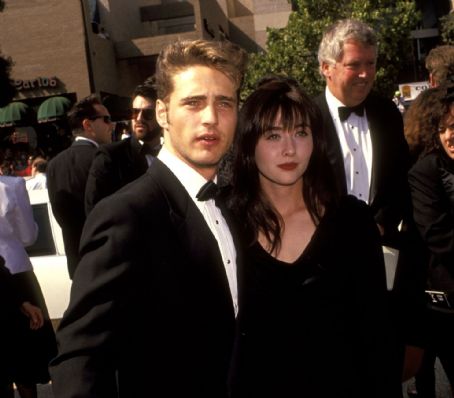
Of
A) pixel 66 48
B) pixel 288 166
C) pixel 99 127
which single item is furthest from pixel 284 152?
pixel 66 48

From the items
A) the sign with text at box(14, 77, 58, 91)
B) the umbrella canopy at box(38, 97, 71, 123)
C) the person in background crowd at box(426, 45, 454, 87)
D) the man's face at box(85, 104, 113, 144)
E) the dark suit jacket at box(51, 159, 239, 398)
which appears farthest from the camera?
the sign with text at box(14, 77, 58, 91)

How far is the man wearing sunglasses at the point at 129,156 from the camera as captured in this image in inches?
163

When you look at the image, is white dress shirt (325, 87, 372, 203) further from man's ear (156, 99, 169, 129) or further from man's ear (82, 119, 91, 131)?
man's ear (82, 119, 91, 131)

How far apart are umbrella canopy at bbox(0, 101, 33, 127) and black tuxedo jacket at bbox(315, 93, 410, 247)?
23.4m

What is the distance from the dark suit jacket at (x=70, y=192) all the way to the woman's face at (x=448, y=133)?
9.79 feet

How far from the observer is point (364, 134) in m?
3.75

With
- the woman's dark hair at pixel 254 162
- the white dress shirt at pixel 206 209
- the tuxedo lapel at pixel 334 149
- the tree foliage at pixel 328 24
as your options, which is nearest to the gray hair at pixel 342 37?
the tuxedo lapel at pixel 334 149

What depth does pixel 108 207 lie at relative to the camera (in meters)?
1.72

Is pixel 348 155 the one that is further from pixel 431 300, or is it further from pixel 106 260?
pixel 106 260

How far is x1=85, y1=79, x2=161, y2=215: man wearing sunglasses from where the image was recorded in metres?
4.15

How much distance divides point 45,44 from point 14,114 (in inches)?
146

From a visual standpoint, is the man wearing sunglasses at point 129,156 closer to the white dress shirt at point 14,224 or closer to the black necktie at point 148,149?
the black necktie at point 148,149

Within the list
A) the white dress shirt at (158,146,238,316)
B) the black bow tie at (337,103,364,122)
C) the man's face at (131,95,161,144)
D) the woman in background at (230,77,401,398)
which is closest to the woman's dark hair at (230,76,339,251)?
the woman in background at (230,77,401,398)

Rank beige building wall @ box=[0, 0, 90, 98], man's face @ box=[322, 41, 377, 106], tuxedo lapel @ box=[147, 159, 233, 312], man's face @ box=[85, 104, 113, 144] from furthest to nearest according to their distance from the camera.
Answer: beige building wall @ box=[0, 0, 90, 98]
man's face @ box=[85, 104, 113, 144]
man's face @ box=[322, 41, 377, 106]
tuxedo lapel @ box=[147, 159, 233, 312]
